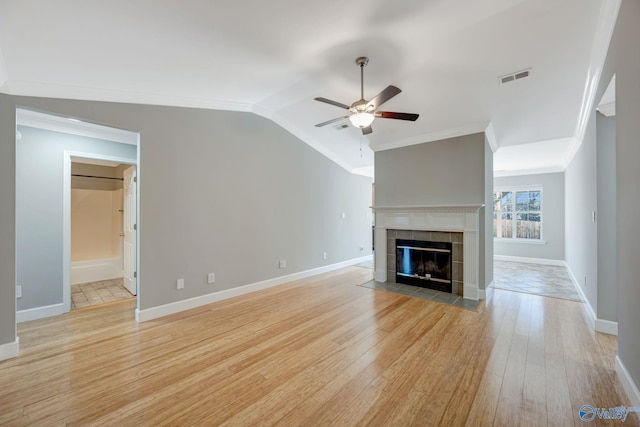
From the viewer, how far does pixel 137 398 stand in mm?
1866

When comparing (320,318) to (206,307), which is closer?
(320,318)

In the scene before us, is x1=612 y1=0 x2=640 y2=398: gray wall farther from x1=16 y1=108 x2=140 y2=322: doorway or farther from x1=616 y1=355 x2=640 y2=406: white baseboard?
x1=16 y1=108 x2=140 y2=322: doorway

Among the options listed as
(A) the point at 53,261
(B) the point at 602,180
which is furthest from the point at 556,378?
(A) the point at 53,261

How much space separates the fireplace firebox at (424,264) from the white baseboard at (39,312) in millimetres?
5074

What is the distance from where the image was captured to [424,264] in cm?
461

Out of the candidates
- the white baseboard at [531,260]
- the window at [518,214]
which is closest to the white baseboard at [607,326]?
the white baseboard at [531,260]

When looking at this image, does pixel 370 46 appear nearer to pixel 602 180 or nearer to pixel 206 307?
pixel 602 180

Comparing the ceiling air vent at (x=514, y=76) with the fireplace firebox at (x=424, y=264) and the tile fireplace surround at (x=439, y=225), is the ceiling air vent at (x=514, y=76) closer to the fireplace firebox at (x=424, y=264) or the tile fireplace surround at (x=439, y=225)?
the tile fireplace surround at (x=439, y=225)

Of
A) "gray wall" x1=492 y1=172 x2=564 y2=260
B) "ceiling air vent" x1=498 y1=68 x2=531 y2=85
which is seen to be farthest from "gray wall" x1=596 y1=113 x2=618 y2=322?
"gray wall" x1=492 y1=172 x2=564 y2=260

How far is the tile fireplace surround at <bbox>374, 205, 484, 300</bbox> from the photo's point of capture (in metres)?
4.03

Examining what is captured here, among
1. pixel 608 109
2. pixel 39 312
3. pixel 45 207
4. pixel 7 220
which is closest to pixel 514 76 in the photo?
pixel 608 109

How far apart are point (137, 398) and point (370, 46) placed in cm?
351

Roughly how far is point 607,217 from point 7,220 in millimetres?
5776

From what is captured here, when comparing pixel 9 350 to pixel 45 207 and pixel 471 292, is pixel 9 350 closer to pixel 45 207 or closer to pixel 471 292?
pixel 45 207
